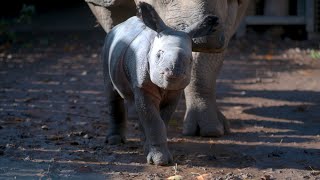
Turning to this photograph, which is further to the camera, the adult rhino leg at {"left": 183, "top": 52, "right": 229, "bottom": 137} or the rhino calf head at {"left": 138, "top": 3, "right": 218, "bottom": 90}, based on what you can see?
the adult rhino leg at {"left": 183, "top": 52, "right": 229, "bottom": 137}

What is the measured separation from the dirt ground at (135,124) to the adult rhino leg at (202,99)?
125mm

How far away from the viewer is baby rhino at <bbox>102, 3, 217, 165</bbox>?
4387 mm

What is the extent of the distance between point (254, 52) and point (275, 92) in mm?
3165

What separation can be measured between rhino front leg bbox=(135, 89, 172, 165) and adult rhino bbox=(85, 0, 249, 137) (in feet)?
1.79

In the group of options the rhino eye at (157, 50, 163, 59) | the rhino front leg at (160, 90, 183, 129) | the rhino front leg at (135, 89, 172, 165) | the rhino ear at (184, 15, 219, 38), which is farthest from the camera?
the rhino front leg at (160, 90, 183, 129)

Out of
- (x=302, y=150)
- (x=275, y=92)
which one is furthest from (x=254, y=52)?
(x=302, y=150)

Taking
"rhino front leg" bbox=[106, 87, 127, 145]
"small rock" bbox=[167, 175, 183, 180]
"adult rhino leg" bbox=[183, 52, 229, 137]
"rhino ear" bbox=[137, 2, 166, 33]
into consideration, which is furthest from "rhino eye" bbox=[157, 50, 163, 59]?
"adult rhino leg" bbox=[183, 52, 229, 137]

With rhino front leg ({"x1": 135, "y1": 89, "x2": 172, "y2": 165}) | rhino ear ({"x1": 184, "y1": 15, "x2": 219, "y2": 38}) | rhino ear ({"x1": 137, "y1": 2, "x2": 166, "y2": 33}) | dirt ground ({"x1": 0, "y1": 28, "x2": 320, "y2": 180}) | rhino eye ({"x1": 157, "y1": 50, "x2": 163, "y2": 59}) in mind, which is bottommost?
dirt ground ({"x1": 0, "y1": 28, "x2": 320, "y2": 180})

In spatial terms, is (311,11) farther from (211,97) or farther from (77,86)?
(211,97)

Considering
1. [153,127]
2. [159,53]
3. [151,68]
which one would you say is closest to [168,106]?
[153,127]

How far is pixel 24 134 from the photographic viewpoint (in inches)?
232

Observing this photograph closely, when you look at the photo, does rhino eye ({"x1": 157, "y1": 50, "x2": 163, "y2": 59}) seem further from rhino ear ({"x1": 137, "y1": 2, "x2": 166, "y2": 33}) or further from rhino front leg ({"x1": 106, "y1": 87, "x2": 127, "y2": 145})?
rhino front leg ({"x1": 106, "y1": 87, "x2": 127, "y2": 145})

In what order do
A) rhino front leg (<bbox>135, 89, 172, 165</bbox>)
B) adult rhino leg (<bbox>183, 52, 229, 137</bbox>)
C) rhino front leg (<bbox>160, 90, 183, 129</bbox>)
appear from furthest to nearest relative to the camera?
adult rhino leg (<bbox>183, 52, 229, 137</bbox>), rhino front leg (<bbox>160, 90, 183, 129</bbox>), rhino front leg (<bbox>135, 89, 172, 165</bbox>)

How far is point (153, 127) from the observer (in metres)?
4.84
